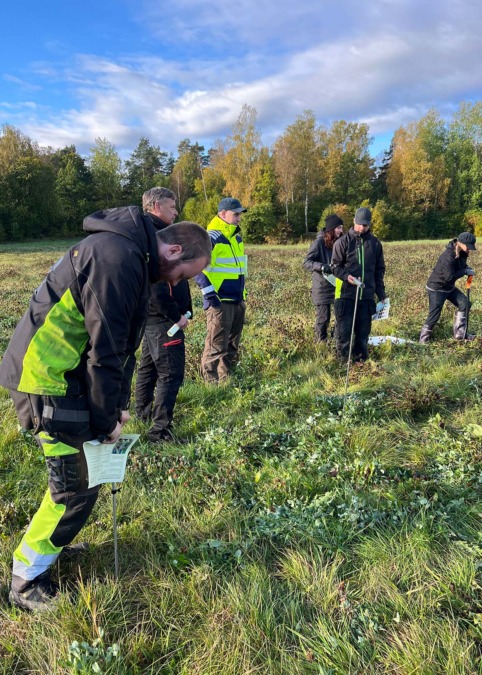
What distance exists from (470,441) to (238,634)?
8.32 feet

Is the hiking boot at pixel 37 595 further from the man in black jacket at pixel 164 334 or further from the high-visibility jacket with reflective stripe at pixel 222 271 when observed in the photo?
the high-visibility jacket with reflective stripe at pixel 222 271

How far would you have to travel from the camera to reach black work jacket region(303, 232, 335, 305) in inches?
265

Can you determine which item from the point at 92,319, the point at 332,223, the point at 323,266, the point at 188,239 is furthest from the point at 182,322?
the point at 332,223

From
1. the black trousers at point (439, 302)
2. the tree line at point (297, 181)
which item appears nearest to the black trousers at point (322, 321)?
the black trousers at point (439, 302)

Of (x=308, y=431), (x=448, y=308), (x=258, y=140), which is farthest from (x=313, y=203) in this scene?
(x=308, y=431)

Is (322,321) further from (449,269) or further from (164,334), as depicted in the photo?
(164,334)

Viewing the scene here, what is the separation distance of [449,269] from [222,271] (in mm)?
4139

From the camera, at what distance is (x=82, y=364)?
2168 millimetres

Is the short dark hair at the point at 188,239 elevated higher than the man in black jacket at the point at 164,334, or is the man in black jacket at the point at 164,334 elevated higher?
the short dark hair at the point at 188,239

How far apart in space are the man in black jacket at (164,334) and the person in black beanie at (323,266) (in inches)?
119

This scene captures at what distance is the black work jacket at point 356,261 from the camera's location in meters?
5.82

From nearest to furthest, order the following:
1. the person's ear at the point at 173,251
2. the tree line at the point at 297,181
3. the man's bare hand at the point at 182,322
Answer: the person's ear at the point at 173,251 → the man's bare hand at the point at 182,322 → the tree line at the point at 297,181

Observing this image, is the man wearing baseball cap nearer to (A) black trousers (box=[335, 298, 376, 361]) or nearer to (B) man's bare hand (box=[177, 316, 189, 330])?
(B) man's bare hand (box=[177, 316, 189, 330])

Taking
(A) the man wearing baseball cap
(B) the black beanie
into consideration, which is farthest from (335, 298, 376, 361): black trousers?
(A) the man wearing baseball cap
